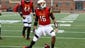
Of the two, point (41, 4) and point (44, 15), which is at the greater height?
point (41, 4)

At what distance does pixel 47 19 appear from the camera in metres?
10.6

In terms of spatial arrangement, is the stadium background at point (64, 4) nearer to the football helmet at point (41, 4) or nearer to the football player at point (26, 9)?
the football player at point (26, 9)

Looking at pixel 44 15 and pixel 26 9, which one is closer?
pixel 44 15

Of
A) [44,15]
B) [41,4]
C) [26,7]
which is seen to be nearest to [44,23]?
[44,15]

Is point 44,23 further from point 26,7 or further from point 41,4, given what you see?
point 26,7

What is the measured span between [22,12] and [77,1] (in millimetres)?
63088

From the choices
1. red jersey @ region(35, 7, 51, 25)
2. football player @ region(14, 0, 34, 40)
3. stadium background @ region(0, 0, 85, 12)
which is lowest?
stadium background @ region(0, 0, 85, 12)

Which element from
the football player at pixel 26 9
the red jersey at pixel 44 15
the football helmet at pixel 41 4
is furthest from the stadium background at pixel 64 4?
the football helmet at pixel 41 4

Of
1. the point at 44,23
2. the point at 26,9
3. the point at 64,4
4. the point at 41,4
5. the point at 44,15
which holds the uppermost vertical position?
the point at 41,4

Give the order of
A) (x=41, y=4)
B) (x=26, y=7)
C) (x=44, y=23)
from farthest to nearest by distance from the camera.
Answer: (x=26, y=7) → (x=44, y=23) → (x=41, y=4)

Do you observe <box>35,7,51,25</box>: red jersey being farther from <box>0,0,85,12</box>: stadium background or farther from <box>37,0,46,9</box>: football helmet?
<box>0,0,85,12</box>: stadium background

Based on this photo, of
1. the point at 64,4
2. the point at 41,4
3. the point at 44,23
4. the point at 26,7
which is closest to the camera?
the point at 41,4

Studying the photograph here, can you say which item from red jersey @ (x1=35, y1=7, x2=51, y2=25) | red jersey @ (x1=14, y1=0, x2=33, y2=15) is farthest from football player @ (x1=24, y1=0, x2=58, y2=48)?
red jersey @ (x1=14, y1=0, x2=33, y2=15)

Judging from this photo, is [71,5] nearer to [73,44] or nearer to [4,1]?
[4,1]
